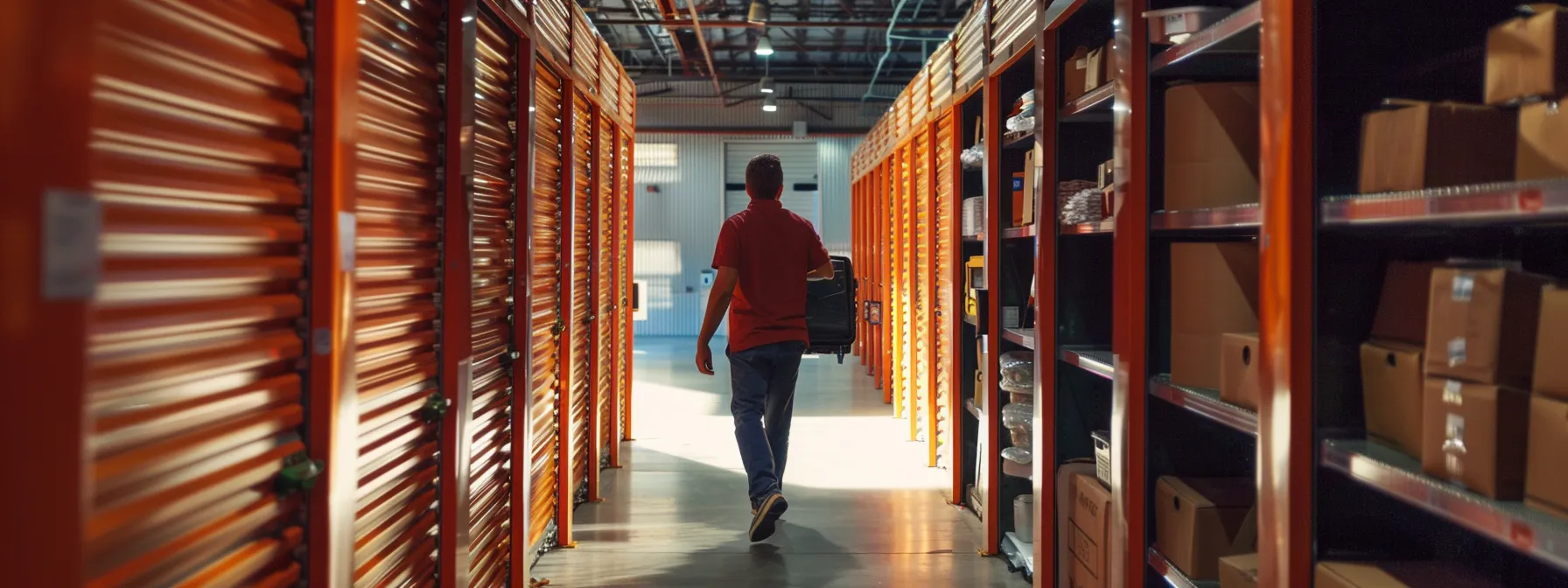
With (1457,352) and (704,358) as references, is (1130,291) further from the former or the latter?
(704,358)

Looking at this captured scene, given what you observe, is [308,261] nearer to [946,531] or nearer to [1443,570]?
[1443,570]

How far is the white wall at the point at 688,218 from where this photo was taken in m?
17.2

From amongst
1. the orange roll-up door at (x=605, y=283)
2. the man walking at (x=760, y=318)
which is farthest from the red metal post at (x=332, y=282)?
the orange roll-up door at (x=605, y=283)

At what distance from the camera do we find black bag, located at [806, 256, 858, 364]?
5469 millimetres

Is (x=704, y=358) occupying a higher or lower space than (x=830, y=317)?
lower

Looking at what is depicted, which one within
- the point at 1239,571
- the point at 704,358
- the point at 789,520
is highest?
the point at 704,358

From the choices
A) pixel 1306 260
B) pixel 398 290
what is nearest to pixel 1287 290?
pixel 1306 260

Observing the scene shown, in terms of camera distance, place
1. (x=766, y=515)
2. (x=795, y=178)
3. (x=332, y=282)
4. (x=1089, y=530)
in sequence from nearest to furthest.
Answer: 1. (x=332, y=282)
2. (x=1089, y=530)
3. (x=766, y=515)
4. (x=795, y=178)

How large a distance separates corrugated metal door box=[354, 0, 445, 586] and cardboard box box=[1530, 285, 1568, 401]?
2177mm

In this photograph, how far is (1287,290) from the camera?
1.78 m

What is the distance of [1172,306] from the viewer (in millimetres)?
2416

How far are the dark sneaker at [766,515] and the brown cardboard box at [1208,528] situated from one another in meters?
2.19

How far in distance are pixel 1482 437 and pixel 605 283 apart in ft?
16.0

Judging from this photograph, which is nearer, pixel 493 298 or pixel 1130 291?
pixel 1130 291
